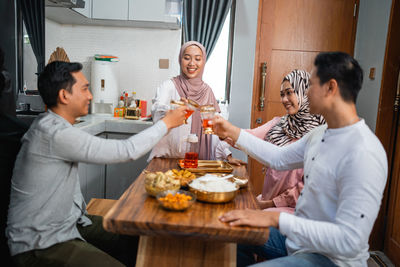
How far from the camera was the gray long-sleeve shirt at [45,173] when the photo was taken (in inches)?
53.5

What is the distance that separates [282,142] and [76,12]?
8.07ft

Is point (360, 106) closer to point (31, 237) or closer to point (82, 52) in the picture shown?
point (31, 237)

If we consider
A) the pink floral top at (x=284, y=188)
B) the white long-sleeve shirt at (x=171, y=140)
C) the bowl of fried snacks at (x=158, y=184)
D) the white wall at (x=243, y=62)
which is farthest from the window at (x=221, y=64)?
the bowl of fried snacks at (x=158, y=184)

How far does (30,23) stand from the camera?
3.08 meters

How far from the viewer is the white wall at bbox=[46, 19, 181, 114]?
12.7 feet

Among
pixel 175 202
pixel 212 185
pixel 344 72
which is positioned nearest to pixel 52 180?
pixel 175 202

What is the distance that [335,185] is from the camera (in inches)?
48.9

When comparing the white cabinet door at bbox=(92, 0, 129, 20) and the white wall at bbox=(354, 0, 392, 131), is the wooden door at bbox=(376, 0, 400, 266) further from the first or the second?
the white cabinet door at bbox=(92, 0, 129, 20)

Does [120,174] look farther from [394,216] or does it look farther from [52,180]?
[394,216]

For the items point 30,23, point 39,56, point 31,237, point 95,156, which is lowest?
point 31,237

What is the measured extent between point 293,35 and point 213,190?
2639 millimetres

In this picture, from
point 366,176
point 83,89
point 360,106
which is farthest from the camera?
point 360,106

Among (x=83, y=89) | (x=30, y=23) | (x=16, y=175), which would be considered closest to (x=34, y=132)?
(x=16, y=175)

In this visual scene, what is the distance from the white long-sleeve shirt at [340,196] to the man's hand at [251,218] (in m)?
0.04
